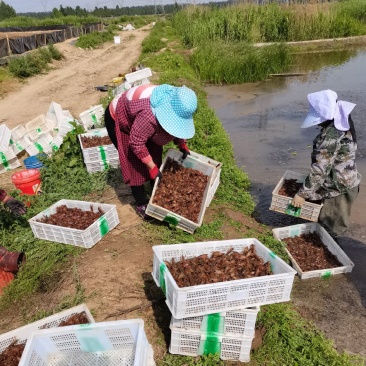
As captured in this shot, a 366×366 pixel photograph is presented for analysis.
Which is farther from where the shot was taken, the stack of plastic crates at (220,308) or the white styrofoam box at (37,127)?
the white styrofoam box at (37,127)

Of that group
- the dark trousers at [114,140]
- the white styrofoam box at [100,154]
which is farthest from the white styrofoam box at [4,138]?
the dark trousers at [114,140]

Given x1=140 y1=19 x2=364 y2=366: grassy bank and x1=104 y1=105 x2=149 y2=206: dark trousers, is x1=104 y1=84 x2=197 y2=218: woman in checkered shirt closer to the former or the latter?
x1=104 y1=105 x2=149 y2=206: dark trousers

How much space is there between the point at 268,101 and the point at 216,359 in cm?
904

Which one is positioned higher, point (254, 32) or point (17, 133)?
point (254, 32)

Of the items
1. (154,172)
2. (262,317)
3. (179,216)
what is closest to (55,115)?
(154,172)

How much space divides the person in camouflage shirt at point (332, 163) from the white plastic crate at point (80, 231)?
214 cm

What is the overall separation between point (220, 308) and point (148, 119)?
6.15ft

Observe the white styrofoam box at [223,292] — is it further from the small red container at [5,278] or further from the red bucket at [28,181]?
the red bucket at [28,181]

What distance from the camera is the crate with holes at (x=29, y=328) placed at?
2428mm

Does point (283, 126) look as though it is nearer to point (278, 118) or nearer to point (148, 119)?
point (278, 118)

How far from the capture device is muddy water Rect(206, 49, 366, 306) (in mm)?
4727

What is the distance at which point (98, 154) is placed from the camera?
17.6 feet

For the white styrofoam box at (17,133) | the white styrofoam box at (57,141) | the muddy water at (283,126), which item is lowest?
the muddy water at (283,126)

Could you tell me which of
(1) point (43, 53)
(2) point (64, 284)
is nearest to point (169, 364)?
(2) point (64, 284)
